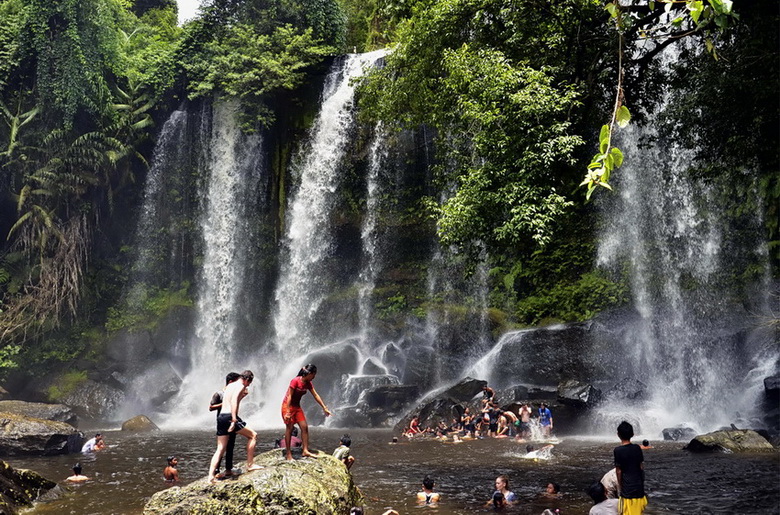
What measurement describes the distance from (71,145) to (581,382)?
20.4 meters

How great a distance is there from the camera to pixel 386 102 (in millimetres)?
15141

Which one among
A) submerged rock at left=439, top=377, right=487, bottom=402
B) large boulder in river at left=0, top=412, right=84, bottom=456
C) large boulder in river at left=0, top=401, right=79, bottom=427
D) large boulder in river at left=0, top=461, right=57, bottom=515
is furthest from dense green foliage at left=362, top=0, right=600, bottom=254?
large boulder in river at left=0, top=401, right=79, bottom=427

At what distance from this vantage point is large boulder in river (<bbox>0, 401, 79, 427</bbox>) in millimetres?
17328

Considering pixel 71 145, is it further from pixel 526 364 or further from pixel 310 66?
pixel 526 364

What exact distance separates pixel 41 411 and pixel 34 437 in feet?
15.8

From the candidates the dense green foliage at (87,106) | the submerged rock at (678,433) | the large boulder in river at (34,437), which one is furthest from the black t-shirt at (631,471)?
the dense green foliage at (87,106)

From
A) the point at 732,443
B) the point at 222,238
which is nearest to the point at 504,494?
the point at 732,443

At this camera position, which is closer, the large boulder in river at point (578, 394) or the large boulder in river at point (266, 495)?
the large boulder in river at point (266, 495)

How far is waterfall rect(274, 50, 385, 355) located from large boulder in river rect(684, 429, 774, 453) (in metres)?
14.9

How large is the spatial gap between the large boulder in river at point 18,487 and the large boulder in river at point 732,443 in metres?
12.2

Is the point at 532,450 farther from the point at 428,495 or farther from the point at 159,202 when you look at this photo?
the point at 159,202

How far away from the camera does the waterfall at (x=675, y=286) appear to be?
16.5 meters

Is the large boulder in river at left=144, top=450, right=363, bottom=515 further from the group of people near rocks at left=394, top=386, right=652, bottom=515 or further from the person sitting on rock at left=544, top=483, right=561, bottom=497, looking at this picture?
the person sitting on rock at left=544, top=483, right=561, bottom=497

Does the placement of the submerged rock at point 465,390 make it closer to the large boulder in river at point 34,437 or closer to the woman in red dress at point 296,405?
the large boulder in river at point 34,437
